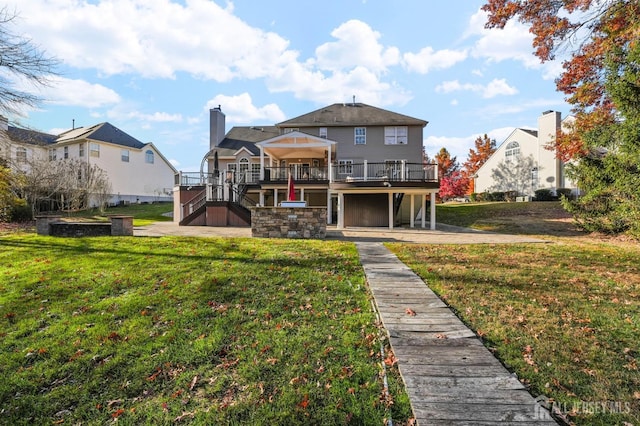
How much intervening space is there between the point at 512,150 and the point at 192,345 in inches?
1437

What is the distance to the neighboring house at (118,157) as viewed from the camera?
2908 centimetres

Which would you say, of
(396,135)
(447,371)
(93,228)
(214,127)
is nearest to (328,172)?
(396,135)

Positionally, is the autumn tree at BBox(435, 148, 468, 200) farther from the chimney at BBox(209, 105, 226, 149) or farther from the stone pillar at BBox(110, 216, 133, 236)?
the stone pillar at BBox(110, 216, 133, 236)

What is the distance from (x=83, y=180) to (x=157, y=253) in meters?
19.9

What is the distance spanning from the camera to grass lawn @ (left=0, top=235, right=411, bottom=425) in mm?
2809

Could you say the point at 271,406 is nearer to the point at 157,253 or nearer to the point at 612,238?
the point at 157,253

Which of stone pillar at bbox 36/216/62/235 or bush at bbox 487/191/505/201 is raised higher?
bush at bbox 487/191/505/201

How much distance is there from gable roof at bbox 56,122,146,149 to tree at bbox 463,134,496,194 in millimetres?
42462

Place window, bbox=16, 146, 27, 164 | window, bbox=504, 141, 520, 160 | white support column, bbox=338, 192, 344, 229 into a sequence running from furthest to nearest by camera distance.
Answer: window, bbox=504, 141, 520, 160, window, bbox=16, 146, 27, 164, white support column, bbox=338, 192, 344, 229

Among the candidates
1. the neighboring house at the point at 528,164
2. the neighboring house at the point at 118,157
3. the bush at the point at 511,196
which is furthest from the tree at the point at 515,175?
the neighboring house at the point at 118,157

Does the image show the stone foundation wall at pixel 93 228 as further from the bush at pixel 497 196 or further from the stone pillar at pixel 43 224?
the bush at pixel 497 196

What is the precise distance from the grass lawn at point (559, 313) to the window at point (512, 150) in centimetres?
2631

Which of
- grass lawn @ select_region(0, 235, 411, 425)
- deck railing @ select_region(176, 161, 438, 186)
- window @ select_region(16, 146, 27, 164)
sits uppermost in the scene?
window @ select_region(16, 146, 27, 164)

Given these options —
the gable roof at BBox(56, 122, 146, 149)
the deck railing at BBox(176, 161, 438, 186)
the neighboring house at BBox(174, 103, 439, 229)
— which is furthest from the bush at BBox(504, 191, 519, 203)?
the gable roof at BBox(56, 122, 146, 149)
